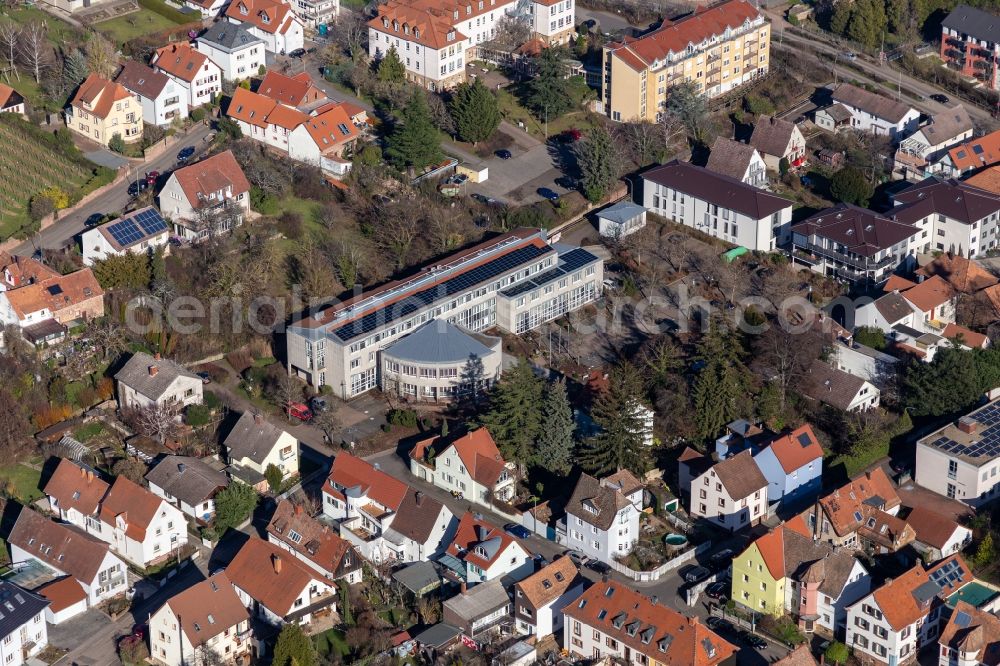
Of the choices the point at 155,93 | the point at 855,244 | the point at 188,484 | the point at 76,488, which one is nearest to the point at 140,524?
the point at 188,484

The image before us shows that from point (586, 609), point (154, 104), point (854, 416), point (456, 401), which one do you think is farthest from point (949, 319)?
point (154, 104)

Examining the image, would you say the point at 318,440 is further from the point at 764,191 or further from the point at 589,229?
the point at 764,191

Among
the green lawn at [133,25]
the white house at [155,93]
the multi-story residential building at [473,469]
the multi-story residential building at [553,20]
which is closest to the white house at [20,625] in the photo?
the multi-story residential building at [473,469]

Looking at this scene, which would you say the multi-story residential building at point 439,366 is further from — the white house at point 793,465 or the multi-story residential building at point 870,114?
the multi-story residential building at point 870,114

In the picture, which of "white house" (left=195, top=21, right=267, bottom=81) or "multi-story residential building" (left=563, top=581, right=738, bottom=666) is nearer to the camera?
"multi-story residential building" (left=563, top=581, right=738, bottom=666)

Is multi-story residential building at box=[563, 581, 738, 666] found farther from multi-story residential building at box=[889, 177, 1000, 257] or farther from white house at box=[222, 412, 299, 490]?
multi-story residential building at box=[889, 177, 1000, 257]

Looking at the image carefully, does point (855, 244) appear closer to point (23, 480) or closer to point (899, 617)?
point (899, 617)

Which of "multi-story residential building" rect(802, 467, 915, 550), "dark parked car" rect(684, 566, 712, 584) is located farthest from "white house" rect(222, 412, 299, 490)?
"multi-story residential building" rect(802, 467, 915, 550)

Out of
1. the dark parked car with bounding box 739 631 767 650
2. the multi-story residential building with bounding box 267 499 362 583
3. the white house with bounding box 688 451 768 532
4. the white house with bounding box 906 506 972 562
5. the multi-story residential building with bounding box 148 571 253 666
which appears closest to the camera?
the multi-story residential building with bounding box 148 571 253 666
